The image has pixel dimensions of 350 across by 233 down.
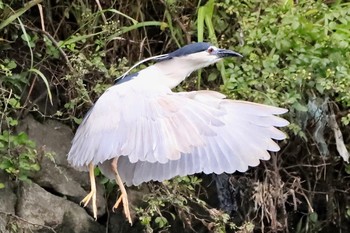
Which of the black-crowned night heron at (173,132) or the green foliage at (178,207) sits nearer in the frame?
the black-crowned night heron at (173,132)

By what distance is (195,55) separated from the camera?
2.71 m

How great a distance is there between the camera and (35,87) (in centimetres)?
A: 319

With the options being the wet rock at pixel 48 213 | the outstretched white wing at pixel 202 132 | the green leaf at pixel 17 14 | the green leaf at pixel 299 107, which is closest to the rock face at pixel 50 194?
the wet rock at pixel 48 213

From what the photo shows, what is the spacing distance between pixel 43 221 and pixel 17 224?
0.13 m

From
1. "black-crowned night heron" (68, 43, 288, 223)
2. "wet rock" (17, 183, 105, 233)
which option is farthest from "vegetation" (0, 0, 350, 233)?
"black-crowned night heron" (68, 43, 288, 223)

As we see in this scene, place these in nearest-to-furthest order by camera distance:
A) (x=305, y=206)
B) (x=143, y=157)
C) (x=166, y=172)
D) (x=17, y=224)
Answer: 1. (x=143, y=157)
2. (x=166, y=172)
3. (x=17, y=224)
4. (x=305, y=206)

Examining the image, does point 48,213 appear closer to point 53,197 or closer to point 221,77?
point 53,197

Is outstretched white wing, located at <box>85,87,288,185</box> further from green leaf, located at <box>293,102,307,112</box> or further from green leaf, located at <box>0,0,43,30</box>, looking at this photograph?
green leaf, located at <box>0,0,43,30</box>

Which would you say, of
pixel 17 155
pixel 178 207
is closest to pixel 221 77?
pixel 178 207

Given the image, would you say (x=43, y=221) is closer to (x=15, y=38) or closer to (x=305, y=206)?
(x=15, y=38)

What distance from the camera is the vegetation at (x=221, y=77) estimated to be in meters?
3.00

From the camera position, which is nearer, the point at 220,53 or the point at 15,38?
the point at 220,53

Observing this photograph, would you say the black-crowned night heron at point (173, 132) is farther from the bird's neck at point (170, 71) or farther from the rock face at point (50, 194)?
the rock face at point (50, 194)

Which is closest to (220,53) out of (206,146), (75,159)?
(206,146)
